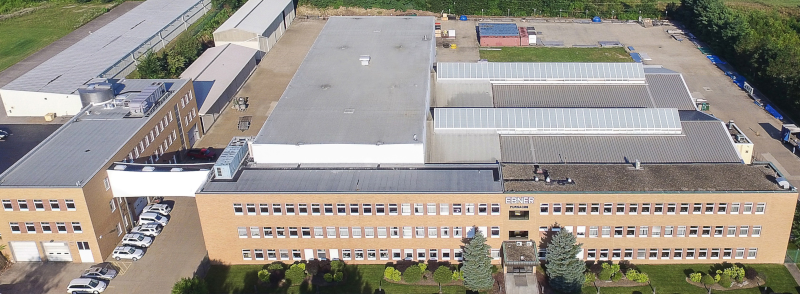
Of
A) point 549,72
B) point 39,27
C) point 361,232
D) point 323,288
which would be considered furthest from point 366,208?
point 39,27

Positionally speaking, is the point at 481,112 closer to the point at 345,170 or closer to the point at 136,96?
the point at 345,170

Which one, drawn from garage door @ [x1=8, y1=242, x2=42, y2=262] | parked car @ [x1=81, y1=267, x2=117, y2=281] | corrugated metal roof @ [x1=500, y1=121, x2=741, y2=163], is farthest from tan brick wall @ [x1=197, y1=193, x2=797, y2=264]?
garage door @ [x1=8, y1=242, x2=42, y2=262]

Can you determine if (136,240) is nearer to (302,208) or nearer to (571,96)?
(302,208)

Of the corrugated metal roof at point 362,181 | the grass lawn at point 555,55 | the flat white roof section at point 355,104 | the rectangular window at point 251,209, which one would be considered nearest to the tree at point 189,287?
the rectangular window at point 251,209

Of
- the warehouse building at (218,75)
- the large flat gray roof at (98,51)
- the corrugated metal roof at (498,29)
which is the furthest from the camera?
the corrugated metal roof at (498,29)

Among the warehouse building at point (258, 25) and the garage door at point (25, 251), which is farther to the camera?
the warehouse building at point (258, 25)

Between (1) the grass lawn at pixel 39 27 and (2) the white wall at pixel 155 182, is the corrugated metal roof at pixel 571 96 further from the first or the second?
(1) the grass lawn at pixel 39 27

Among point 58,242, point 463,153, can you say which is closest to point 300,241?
point 463,153
